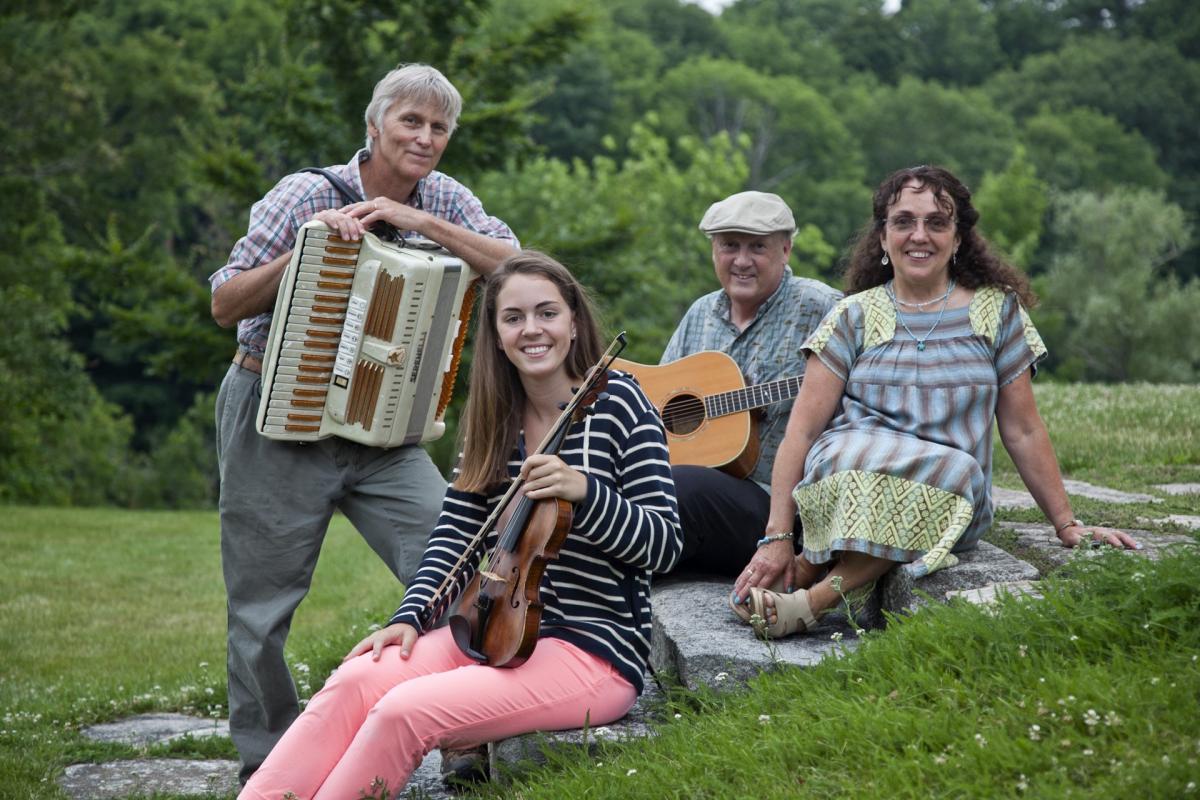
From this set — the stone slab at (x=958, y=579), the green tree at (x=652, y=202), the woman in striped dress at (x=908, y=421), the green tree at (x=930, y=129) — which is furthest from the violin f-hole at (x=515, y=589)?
the green tree at (x=930, y=129)

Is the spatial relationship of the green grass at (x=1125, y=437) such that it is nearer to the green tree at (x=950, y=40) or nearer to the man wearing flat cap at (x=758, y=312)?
the man wearing flat cap at (x=758, y=312)

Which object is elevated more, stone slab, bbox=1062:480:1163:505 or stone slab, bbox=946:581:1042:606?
stone slab, bbox=946:581:1042:606

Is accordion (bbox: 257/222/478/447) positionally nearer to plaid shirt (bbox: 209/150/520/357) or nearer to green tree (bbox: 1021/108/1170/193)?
plaid shirt (bbox: 209/150/520/357)

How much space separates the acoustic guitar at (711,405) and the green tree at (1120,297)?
36665mm

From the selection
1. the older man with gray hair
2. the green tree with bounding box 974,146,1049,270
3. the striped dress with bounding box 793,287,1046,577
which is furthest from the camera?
the green tree with bounding box 974,146,1049,270

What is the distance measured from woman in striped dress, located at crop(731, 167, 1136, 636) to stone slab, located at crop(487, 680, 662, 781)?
0.55 meters

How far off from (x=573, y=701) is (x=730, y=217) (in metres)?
2.31

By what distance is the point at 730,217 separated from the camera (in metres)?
5.37

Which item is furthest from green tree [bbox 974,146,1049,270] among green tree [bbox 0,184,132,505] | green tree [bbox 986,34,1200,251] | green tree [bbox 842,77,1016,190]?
green tree [bbox 0,184,132,505]

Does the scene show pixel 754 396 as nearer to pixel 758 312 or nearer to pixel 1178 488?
pixel 758 312

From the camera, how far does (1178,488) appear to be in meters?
6.36

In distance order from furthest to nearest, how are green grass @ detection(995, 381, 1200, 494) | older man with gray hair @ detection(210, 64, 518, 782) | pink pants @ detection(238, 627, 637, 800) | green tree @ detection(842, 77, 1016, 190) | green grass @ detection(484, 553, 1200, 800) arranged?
green tree @ detection(842, 77, 1016, 190) → green grass @ detection(995, 381, 1200, 494) → older man with gray hair @ detection(210, 64, 518, 782) → pink pants @ detection(238, 627, 637, 800) → green grass @ detection(484, 553, 1200, 800)

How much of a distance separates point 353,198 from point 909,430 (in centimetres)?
202

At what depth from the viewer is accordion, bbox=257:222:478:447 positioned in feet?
14.5
